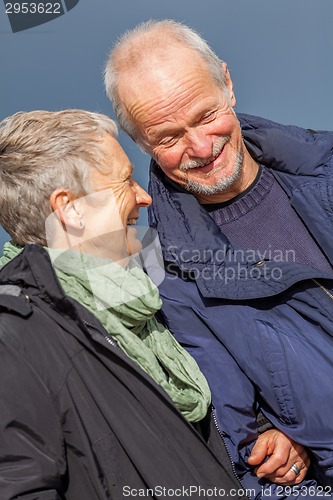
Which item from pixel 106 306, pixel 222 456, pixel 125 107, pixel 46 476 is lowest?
pixel 222 456

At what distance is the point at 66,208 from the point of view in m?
1.59

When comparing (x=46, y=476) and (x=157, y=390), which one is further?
(x=157, y=390)

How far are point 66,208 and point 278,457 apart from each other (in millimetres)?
884

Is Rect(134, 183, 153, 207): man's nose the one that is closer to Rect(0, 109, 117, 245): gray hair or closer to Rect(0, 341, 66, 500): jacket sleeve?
Rect(0, 109, 117, 245): gray hair

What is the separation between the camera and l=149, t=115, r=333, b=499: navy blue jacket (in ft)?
5.70

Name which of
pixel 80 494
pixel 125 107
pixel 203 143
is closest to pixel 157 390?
pixel 80 494

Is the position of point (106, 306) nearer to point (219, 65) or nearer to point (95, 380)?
point (95, 380)

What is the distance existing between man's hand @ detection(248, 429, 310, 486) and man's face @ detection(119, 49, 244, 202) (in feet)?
2.62

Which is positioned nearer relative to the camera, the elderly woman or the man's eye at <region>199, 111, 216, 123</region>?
the elderly woman

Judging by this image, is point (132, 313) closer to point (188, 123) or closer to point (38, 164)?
point (38, 164)

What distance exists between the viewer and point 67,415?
1389 mm

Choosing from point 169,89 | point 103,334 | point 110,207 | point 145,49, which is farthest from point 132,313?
point 145,49

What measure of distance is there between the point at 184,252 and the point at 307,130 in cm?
74

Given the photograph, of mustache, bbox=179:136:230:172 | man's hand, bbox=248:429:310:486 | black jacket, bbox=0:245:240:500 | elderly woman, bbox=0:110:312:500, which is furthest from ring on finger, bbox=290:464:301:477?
mustache, bbox=179:136:230:172
